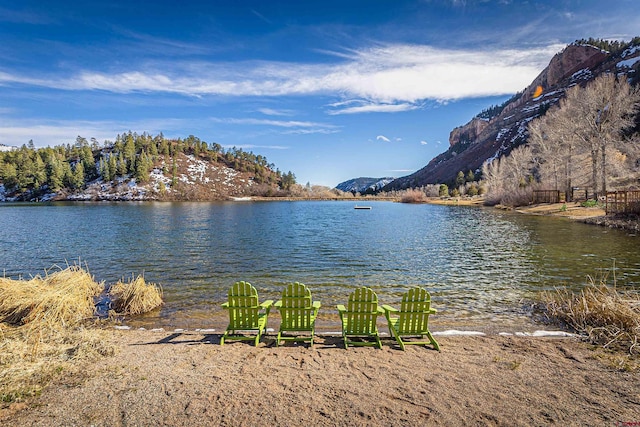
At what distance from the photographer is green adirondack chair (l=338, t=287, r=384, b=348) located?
862cm

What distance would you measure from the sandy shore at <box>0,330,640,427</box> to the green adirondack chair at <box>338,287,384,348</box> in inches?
20.0

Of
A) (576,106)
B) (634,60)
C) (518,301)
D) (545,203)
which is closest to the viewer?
(518,301)

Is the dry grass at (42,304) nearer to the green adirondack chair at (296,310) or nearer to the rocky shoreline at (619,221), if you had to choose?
the green adirondack chair at (296,310)

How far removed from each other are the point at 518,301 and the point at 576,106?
5177 cm

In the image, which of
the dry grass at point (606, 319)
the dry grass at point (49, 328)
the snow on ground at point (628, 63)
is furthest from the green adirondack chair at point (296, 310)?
the snow on ground at point (628, 63)

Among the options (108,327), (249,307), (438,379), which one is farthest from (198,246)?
(438,379)

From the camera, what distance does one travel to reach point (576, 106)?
49844 mm

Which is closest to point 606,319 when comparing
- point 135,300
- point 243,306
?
point 243,306

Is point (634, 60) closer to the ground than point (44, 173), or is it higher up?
higher up

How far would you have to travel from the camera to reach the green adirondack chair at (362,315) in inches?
339

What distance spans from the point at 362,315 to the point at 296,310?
5.67 feet

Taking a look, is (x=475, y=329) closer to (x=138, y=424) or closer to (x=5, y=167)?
(x=138, y=424)

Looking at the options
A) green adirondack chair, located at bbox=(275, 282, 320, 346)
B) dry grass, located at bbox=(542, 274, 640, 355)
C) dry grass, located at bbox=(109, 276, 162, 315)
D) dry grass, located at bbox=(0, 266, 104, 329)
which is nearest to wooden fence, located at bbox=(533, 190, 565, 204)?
dry grass, located at bbox=(542, 274, 640, 355)

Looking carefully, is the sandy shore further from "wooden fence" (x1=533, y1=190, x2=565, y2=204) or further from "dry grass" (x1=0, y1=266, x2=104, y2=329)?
"wooden fence" (x1=533, y1=190, x2=565, y2=204)
